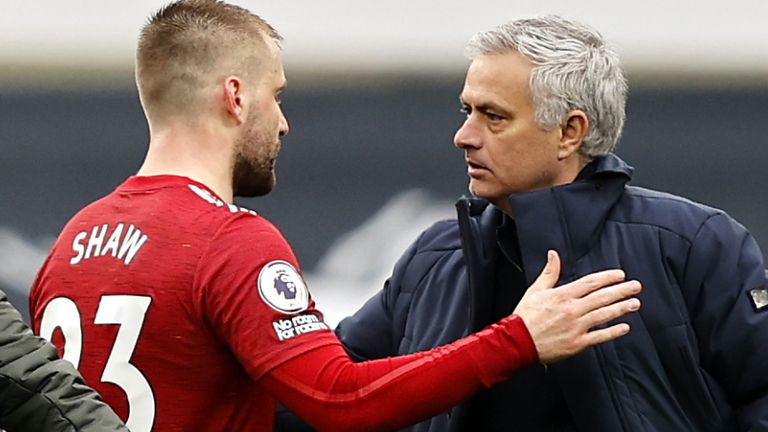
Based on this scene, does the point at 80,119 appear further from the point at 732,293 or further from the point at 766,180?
the point at 732,293

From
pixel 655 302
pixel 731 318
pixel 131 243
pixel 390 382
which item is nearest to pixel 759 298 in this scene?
pixel 731 318

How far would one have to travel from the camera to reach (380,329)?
2.95 m

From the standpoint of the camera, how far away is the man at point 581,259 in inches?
102

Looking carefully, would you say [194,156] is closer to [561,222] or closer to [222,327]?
[222,327]

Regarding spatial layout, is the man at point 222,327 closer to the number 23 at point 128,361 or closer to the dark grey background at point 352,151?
the number 23 at point 128,361

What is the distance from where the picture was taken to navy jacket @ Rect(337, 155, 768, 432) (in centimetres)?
257

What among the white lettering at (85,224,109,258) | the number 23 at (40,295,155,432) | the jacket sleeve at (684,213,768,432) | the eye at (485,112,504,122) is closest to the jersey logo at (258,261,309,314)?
the number 23 at (40,295,155,432)

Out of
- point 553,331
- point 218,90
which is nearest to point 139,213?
point 218,90

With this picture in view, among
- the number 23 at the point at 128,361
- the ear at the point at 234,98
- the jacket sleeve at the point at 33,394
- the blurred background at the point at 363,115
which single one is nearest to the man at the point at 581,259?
the ear at the point at 234,98

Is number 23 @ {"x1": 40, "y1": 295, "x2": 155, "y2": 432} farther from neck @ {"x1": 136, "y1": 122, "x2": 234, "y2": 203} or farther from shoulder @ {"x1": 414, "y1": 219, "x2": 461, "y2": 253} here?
shoulder @ {"x1": 414, "y1": 219, "x2": 461, "y2": 253}

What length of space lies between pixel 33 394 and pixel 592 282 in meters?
0.83

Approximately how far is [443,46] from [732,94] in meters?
0.83

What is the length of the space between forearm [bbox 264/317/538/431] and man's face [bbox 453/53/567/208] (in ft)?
1.37

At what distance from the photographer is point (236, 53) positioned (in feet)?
8.68
